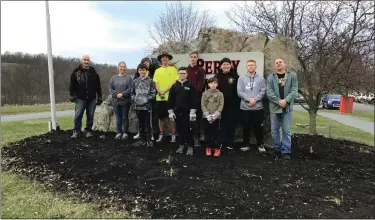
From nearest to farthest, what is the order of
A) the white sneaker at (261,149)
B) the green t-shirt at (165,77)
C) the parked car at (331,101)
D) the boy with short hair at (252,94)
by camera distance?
the boy with short hair at (252,94)
the white sneaker at (261,149)
the green t-shirt at (165,77)
the parked car at (331,101)

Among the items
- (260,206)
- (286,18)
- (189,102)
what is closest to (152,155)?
(189,102)

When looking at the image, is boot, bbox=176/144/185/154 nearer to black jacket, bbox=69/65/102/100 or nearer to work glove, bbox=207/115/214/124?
work glove, bbox=207/115/214/124

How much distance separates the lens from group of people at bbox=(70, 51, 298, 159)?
6434mm

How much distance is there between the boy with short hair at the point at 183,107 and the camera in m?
6.44

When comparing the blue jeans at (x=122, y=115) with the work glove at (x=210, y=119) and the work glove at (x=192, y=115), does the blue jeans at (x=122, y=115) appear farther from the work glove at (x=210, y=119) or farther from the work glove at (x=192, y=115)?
the work glove at (x=210, y=119)

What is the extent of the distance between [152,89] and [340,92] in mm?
4741

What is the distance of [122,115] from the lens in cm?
775

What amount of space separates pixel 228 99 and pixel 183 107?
89 centimetres

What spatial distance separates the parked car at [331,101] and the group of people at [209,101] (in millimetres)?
2411

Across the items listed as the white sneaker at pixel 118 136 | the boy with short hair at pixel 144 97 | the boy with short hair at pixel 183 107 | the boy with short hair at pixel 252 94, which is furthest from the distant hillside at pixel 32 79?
the boy with short hair at pixel 252 94

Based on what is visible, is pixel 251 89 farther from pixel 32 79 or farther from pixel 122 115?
pixel 32 79

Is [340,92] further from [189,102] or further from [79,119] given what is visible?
[79,119]

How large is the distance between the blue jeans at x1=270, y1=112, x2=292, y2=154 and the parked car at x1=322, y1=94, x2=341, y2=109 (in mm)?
2266

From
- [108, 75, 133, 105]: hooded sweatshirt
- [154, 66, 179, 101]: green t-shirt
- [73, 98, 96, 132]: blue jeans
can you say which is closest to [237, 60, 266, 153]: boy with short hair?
[154, 66, 179, 101]: green t-shirt
